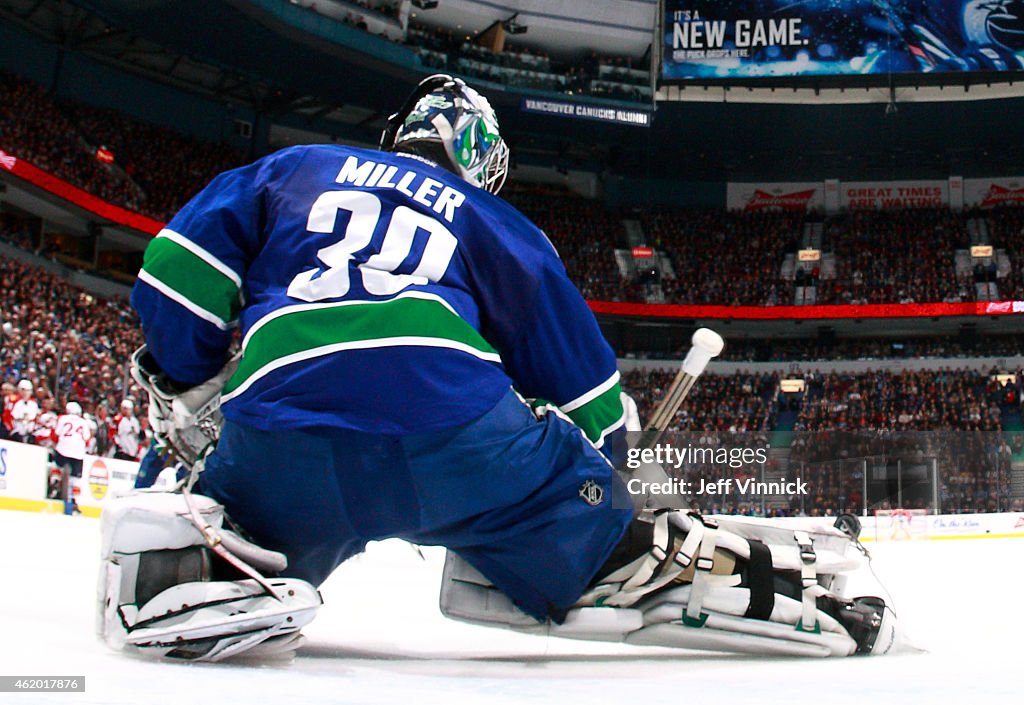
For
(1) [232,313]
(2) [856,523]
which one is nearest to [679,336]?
(2) [856,523]

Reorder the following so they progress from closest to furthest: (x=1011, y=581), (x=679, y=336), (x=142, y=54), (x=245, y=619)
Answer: (x=245, y=619) → (x=1011, y=581) → (x=142, y=54) → (x=679, y=336)

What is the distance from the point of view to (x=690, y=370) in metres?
3.01

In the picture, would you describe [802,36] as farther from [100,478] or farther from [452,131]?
[452,131]

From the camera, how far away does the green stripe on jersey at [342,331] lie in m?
1.87

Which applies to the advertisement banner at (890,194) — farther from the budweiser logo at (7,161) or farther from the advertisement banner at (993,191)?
the budweiser logo at (7,161)

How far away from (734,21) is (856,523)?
16.3 metres

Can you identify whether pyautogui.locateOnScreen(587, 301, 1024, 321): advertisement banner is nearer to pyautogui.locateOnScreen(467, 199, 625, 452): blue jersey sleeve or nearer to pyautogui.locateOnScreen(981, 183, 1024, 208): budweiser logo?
pyautogui.locateOnScreen(981, 183, 1024, 208): budweiser logo

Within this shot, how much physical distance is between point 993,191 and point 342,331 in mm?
30616

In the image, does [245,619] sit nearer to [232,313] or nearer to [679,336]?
[232,313]

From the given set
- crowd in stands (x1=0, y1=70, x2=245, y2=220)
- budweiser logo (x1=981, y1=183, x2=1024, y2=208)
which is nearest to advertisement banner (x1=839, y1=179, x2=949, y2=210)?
budweiser logo (x1=981, y1=183, x2=1024, y2=208)

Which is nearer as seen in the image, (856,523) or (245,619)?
(245,619)

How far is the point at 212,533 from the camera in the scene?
6.04 ft

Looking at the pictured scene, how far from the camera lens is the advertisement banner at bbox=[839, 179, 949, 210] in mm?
29203

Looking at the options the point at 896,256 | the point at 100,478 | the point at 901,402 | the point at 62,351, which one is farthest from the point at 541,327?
the point at 896,256
